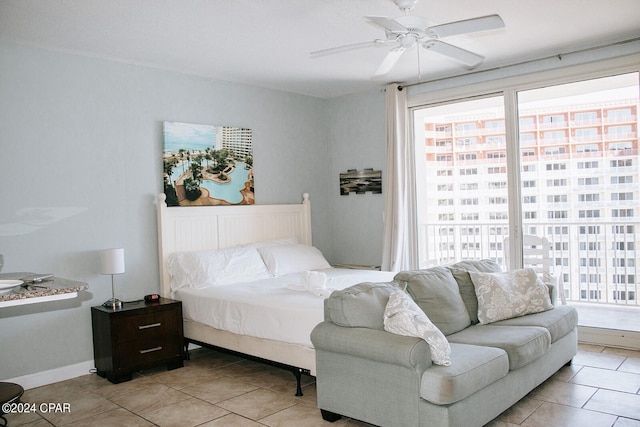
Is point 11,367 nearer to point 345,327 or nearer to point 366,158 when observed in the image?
point 345,327

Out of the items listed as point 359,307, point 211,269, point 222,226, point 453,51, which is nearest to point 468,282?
point 359,307

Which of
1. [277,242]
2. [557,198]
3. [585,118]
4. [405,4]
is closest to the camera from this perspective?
[405,4]

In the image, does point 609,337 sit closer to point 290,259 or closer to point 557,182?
point 557,182

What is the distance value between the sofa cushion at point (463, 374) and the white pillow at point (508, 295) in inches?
26.2

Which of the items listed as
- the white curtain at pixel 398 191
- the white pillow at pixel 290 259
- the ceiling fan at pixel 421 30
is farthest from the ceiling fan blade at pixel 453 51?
the white pillow at pixel 290 259

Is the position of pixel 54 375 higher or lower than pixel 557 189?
lower

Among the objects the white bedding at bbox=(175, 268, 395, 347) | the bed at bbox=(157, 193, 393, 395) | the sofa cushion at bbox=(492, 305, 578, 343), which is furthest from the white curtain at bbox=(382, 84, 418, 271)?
the sofa cushion at bbox=(492, 305, 578, 343)

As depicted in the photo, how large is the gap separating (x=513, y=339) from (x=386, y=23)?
204 centimetres

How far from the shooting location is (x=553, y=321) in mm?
3535

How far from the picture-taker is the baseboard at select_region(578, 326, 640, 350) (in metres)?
4.37

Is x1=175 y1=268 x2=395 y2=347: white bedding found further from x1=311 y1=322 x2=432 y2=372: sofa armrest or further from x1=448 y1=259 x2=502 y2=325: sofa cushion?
x1=448 y1=259 x2=502 y2=325: sofa cushion

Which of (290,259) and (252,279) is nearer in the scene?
(252,279)

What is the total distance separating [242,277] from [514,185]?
2.77 metres

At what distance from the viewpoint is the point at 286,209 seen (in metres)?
A: 5.82
